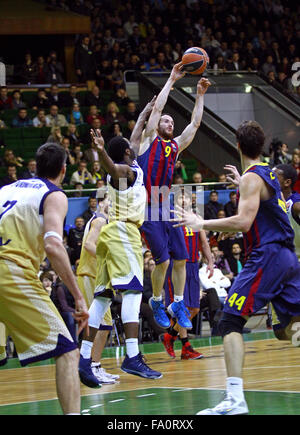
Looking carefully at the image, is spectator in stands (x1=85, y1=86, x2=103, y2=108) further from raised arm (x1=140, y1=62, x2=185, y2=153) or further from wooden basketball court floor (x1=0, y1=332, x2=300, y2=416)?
raised arm (x1=140, y1=62, x2=185, y2=153)

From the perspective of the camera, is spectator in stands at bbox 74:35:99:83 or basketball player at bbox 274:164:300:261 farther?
spectator in stands at bbox 74:35:99:83

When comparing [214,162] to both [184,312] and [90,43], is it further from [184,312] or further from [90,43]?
[184,312]

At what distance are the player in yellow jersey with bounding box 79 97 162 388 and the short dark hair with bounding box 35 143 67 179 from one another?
205cm

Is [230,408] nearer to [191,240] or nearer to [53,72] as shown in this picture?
[191,240]

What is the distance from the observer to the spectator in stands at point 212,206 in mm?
15625

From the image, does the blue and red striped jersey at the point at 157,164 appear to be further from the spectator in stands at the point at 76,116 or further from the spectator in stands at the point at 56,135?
the spectator in stands at the point at 76,116

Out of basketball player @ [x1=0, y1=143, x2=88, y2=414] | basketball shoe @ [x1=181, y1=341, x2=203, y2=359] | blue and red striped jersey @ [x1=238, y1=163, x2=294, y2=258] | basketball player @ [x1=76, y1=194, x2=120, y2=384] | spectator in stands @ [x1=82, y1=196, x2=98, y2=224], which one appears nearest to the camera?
basketball player @ [x1=0, y1=143, x2=88, y2=414]

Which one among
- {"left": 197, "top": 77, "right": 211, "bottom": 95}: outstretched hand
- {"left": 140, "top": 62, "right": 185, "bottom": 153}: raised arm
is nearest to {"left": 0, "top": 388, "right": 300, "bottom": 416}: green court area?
{"left": 140, "top": 62, "right": 185, "bottom": 153}: raised arm

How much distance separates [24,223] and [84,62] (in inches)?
649

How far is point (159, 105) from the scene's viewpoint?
865 cm

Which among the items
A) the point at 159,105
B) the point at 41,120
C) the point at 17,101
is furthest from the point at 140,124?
the point at 17,101

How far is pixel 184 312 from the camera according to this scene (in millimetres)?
9320

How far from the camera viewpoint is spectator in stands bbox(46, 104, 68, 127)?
58.7ft

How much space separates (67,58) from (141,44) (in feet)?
7.64
